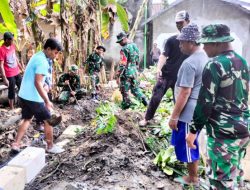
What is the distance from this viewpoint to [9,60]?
707 cm

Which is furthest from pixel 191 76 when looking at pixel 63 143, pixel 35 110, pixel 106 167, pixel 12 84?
pixel 12 84

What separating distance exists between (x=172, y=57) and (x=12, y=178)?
280cm

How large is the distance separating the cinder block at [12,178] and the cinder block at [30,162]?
0.33 ft

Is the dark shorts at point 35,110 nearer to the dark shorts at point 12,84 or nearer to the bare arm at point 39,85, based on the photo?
the bare arm at point 39,85

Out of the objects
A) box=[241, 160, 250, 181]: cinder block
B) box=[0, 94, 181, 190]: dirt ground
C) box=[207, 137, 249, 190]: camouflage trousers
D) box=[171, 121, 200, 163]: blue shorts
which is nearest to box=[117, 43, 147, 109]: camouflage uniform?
box=[0, 94, 181, 190]: dirt ground

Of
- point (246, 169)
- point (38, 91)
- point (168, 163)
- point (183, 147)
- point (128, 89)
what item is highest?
point (38, 91)

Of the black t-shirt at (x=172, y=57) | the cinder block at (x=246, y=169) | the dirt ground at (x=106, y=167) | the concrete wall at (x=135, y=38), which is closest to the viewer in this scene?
the dirt ground at (x=106, y=167)

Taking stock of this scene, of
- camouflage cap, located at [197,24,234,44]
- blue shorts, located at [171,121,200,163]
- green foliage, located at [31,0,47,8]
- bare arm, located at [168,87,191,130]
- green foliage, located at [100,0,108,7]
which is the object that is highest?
green foliage, located at [100,0,108,7]

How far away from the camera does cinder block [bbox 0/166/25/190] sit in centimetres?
325

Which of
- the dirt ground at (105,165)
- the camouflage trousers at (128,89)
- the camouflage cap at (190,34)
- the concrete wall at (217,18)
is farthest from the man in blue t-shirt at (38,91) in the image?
the concrete wall at (217,18)

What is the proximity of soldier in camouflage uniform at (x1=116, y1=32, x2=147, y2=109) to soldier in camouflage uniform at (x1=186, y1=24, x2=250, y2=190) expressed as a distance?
3.71 metres

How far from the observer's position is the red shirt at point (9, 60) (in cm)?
689

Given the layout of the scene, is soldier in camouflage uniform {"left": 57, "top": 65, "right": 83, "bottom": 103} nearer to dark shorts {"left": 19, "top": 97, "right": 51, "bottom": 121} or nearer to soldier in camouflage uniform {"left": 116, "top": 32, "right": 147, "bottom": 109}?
soldier in camouflage uniform {"left": 116, "top": 32, "right": 147, "bottom": 109}

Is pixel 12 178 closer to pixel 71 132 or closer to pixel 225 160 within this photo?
pixel 225 160
